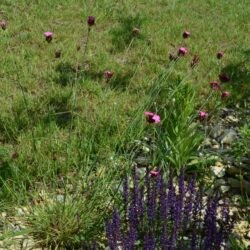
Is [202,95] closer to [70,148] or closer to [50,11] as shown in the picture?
[70,148]

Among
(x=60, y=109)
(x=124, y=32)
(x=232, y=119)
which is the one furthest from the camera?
(x=124, y=32)

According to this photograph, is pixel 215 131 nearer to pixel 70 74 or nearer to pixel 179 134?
pixel 179 134

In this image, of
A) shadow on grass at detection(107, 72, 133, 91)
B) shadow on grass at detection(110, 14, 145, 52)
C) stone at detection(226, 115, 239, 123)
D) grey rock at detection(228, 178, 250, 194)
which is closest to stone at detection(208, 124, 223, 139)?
stone at detection(226, 115, 239, 123)

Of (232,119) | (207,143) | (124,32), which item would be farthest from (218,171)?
(124,32)

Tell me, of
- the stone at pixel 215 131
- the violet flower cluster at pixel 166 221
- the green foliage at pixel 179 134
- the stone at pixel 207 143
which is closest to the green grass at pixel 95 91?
the green foliage at pixel 179 134

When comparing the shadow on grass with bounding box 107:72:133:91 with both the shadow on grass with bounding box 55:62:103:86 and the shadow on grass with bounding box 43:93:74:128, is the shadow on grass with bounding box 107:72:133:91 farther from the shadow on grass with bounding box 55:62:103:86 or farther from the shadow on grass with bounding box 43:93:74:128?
the shadow on grass with bounding box 43:93:74:128

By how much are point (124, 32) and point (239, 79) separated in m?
1.73

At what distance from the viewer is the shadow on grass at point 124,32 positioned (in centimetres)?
623

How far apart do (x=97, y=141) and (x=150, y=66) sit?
1810 millimetres

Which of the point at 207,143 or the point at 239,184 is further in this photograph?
the point at 207,143

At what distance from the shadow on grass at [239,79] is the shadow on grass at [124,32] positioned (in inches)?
47.2

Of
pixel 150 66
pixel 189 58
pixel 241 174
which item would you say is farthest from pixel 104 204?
pixel 189 58

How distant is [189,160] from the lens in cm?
402

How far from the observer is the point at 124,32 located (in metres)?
6.55
